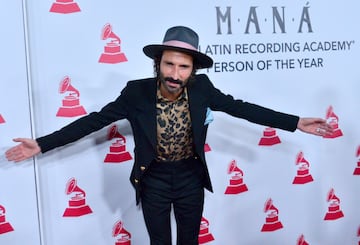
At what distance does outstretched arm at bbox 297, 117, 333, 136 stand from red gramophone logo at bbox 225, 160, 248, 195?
0.44 meters

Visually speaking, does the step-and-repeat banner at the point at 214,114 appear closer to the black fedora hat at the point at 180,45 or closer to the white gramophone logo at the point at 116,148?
the white gramophone logo at the point at 116,148

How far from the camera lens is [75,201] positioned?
149cm

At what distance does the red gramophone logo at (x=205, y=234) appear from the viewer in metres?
1.64

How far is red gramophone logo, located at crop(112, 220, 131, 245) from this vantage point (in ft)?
5.09

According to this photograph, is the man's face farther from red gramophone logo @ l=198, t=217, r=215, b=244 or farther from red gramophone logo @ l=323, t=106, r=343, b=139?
red gramophone logo @ l=323, t=106, r=343, b=139

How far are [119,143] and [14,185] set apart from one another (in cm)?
42

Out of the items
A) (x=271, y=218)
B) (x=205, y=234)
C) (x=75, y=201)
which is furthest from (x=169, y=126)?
(x=271, y=218)

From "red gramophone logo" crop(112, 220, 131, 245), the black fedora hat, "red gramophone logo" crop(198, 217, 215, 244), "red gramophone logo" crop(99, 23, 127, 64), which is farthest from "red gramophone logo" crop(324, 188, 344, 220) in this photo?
"red gramophone logo" crop(99, 23, 127, 64)

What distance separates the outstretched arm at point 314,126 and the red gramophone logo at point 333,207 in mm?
617

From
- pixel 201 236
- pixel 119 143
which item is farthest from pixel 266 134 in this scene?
pixel 119 143

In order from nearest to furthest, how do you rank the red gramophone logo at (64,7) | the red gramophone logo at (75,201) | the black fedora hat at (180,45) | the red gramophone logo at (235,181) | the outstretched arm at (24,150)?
the black fedora hat at (180,45) → the outstretched arm at (24,150) → the red gramophone logo at (64,7) → the red gramophone logo at (75,201) → the red gramophone logo at (235,181)

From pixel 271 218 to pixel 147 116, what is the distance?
2.90 ft

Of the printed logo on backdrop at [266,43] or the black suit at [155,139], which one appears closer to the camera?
the black suit at [155,139]

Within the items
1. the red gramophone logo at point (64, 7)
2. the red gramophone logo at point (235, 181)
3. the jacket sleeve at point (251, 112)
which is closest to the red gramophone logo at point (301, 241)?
the red gramophone logo at point (235, 181)
